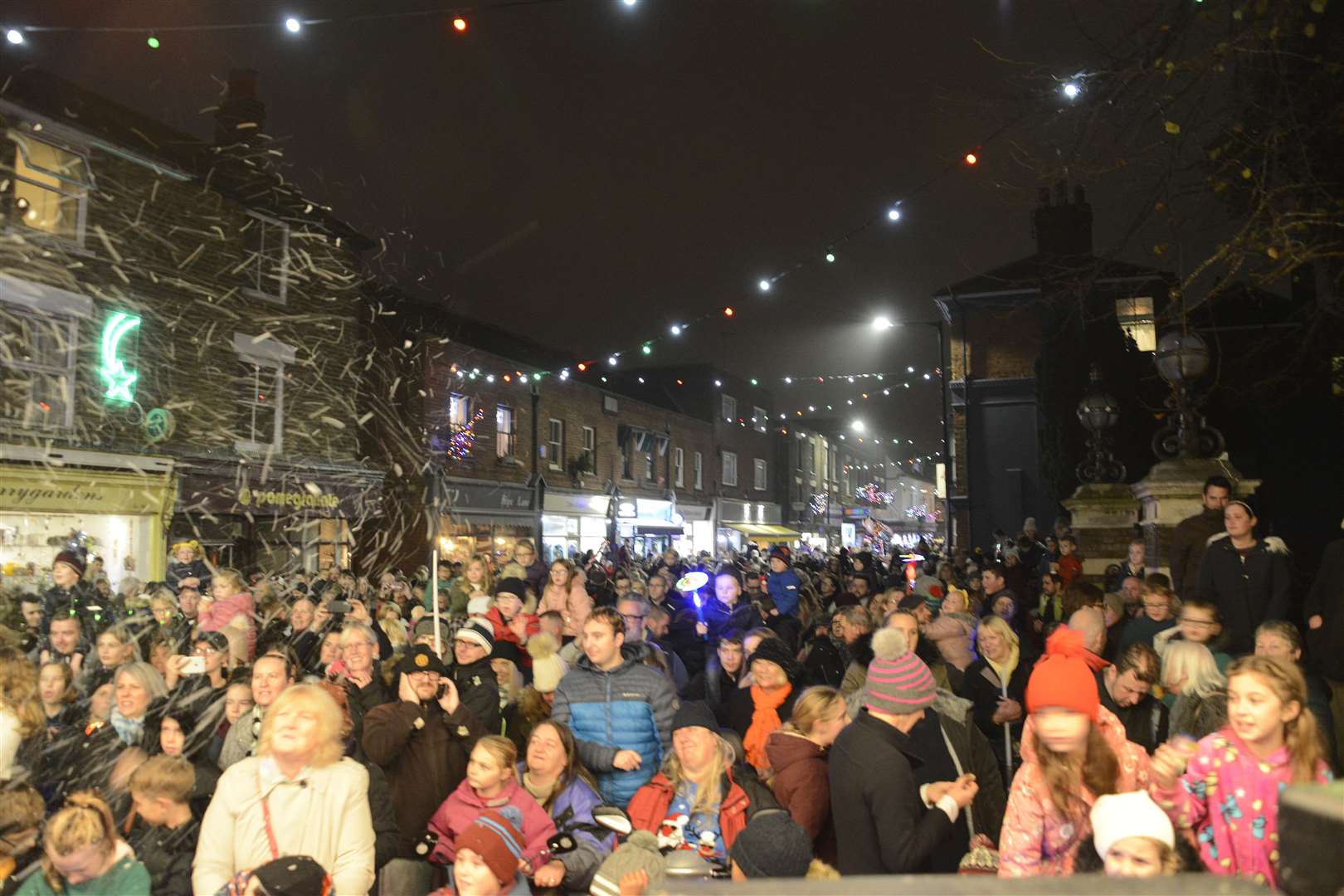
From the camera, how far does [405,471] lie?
24625 millimetres

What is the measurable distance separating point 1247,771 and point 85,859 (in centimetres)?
416

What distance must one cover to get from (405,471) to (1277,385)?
1877 centimetres

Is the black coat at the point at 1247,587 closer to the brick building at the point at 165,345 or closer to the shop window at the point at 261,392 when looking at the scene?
the brick building at the point at 165,345

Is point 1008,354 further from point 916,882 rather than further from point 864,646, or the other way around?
point 916,882

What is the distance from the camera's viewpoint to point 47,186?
15.4m

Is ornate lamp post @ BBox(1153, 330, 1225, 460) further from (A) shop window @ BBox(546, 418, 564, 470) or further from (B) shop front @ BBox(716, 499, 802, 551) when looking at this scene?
(B) shop front @ BBox(716, 499, 802, 551)

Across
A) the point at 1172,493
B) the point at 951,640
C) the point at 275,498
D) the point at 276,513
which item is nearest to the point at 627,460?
the point at 276,513

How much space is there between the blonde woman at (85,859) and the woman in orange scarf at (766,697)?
121 inches

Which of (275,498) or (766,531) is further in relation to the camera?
(766,531)

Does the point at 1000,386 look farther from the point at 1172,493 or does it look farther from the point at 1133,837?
the point at 1133,837

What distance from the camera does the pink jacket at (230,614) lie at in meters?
8.56

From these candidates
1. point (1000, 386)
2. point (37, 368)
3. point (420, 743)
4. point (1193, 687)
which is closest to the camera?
point (420, 743)

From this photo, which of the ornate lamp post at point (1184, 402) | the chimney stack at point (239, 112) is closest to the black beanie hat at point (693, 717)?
the ornate lamp post at point (1184, 402)

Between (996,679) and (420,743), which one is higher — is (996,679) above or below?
above
